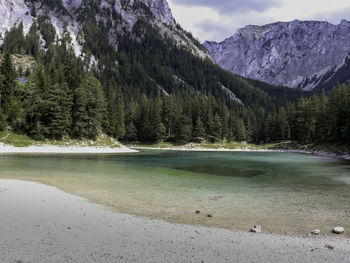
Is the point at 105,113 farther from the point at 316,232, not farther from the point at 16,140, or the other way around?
the point at 316,232

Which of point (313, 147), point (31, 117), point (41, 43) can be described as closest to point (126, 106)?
point (31, 117)

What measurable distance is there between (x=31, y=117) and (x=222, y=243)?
69.7 meters

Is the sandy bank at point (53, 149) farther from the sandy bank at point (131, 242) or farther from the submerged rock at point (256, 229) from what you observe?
the submerged rock at point (256, 229)

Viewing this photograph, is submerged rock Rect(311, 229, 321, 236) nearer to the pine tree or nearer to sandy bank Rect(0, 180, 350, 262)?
sandy bank Rect(0, 180, 350, 262)

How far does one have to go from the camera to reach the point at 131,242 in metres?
7.94

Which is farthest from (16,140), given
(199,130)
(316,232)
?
(199,130)

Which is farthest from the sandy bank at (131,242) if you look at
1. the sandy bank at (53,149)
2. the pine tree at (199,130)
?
the pine tree at (199,130)

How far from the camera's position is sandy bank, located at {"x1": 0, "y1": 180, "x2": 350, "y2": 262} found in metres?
6.88

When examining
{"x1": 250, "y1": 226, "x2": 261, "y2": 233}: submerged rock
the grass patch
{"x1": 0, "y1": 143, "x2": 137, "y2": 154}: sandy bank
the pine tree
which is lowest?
{"x1": 0, "y1": 143, "x2": 137, "y2": 154}: sandy bank

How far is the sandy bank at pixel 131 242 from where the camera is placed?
688cm

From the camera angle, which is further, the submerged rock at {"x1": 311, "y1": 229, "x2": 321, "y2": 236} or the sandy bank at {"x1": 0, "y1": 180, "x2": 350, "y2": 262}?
the submerged rock at {"x1": 311, "y1": 229, "x2": 321, "y2": 236}

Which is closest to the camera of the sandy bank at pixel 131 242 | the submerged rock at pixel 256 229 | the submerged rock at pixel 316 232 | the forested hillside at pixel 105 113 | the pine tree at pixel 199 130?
the sandy bank at pixel 131 242

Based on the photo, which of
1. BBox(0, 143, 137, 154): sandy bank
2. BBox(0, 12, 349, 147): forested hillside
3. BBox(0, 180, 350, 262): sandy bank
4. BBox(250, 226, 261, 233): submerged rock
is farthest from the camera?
BBox(0, 12, 349, 147): forested hillside

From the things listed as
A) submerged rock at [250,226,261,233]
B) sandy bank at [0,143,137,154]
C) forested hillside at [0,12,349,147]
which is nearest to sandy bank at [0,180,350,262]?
submerged rock at [250,226,261,233]
